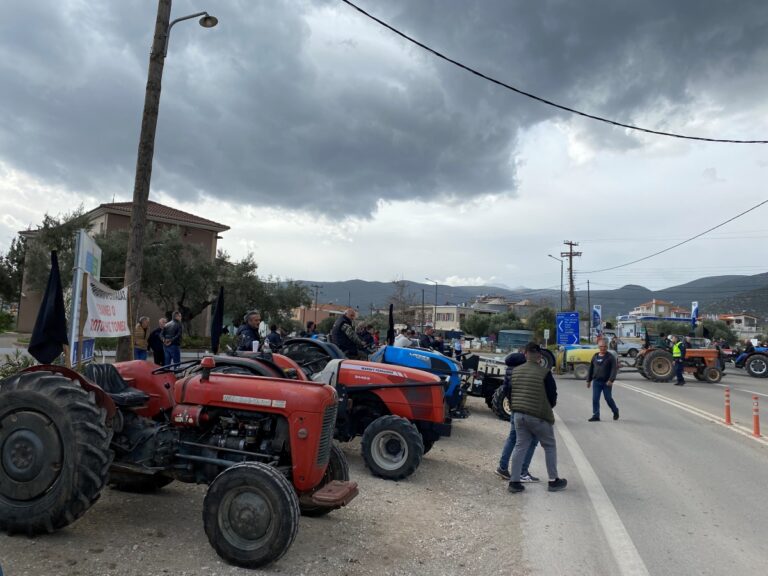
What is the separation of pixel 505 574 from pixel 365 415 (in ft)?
12.0

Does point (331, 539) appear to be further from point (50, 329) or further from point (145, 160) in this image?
point (145, 160)

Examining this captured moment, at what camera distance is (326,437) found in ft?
15.3

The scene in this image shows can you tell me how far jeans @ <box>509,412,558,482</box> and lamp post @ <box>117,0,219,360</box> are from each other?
20.6ft

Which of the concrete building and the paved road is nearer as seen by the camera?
the paved road

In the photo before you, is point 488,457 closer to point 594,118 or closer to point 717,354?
point 594,118

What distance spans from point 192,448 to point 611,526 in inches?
150

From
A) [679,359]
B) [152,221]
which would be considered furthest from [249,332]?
[152,221]

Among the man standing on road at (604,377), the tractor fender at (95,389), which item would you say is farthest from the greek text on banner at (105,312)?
the man standing on road at (604,377)

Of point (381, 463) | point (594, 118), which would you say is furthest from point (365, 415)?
point (594, 118)

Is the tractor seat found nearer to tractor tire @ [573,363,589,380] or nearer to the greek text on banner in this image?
the greek text on banner

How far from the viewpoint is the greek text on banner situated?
761 centimetres

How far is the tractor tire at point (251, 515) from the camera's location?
401 centimetres

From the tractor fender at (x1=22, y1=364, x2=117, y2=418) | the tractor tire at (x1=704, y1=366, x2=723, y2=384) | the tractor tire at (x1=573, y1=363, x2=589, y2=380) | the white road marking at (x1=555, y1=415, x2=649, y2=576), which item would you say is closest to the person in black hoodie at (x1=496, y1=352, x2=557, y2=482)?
the white road marking at (x1=555, y1=415, x2=649, y2=576)

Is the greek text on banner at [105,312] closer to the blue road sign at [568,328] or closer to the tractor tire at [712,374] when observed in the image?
the tractor tire at [712,374]
